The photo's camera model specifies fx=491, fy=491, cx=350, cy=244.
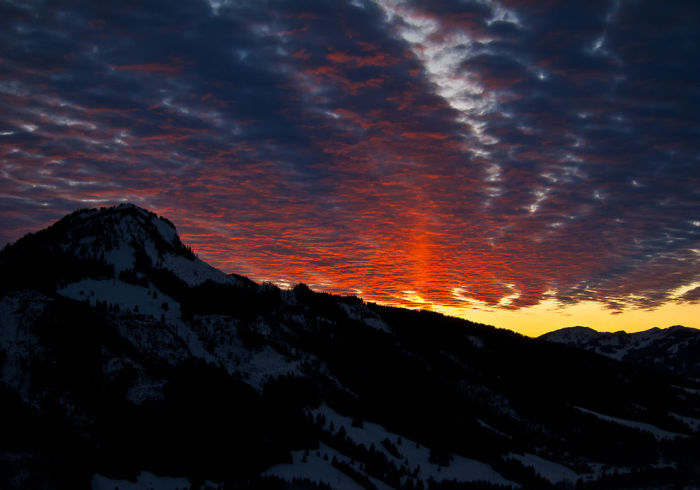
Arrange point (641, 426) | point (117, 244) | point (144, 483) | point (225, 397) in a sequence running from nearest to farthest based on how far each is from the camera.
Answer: point (144, 483)
point (225, 397)
point (117, 244)
point (641, 426)

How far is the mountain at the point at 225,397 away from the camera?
98.0 feet

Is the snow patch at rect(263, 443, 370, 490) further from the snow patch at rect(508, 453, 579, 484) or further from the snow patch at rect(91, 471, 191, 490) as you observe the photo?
the snow patch at rect(508, 453, 579, 484)

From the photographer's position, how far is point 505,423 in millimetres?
90938

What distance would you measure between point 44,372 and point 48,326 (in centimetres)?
418

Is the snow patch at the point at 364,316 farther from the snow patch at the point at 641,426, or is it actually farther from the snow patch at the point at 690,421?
the snow patch at the point at 690,421

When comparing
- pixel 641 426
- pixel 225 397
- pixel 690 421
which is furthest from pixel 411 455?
pixel 690 421

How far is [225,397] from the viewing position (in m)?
39.3

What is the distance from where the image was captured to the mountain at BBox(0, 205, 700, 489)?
98.0 ft

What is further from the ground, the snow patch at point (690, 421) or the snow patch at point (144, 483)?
the snow patch at point (690, 421)

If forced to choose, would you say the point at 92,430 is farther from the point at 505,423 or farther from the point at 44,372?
the point at 505,423

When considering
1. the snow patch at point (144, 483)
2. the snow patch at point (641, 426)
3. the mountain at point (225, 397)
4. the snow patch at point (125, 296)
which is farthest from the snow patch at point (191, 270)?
the snow patch at point (641, 426)

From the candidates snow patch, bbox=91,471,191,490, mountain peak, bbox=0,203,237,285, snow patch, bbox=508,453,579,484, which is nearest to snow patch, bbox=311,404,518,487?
snow patch, bbox=508,453,579,484

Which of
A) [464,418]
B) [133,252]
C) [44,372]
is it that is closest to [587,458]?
[464,418]

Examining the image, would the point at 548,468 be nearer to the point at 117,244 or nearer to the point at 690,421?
the point at 117,244
